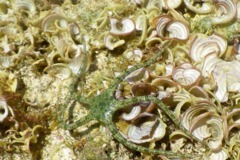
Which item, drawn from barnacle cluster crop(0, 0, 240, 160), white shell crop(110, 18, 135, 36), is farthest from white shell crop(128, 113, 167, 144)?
white shell crop(110, 18, 135, 36)

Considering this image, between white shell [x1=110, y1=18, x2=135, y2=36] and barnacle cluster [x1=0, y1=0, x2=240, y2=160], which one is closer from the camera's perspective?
barnacle cluster [x1=0, y1=0, x2=240, y2=160]

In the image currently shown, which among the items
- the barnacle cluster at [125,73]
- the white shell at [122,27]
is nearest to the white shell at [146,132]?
the barnacle cluster at [125,73]

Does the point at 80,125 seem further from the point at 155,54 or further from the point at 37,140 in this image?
the point at 155,54

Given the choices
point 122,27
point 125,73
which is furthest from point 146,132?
point 122,27

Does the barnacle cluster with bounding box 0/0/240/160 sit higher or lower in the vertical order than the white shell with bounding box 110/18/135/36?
lower

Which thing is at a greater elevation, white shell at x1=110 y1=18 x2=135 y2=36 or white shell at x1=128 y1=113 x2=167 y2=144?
white shell at x1=110 y1=18 x2=135 y2=36

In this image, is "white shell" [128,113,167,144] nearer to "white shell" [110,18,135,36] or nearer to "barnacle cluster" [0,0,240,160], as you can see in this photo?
"barnacle cluster" [0,0,240,160]

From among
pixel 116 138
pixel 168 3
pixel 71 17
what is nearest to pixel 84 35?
pixel 71 17

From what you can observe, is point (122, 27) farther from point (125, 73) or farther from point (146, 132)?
point (146, 132)

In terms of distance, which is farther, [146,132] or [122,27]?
[122,27]
